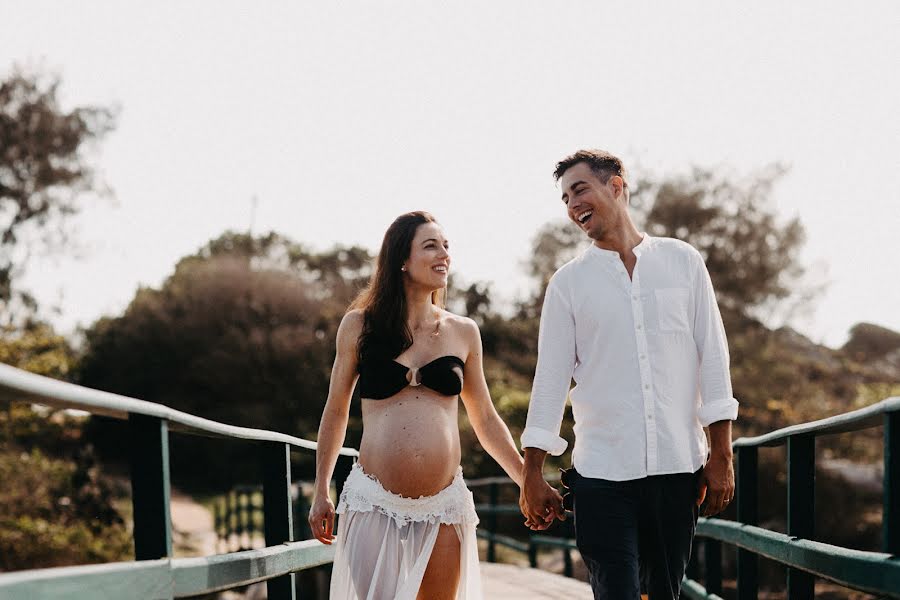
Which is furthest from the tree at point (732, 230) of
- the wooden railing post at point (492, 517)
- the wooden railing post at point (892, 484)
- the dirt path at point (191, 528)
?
the wooden railing post at point (892, 484)

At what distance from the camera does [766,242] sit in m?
28.5

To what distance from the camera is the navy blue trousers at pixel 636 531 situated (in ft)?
11.6

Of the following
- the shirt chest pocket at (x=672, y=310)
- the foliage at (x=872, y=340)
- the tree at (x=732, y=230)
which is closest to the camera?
the shirt chest pocket at (x=672, y=310)

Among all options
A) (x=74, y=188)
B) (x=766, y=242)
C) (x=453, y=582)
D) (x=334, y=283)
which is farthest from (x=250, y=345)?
(x=453, y=582)

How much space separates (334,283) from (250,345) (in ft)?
11.9

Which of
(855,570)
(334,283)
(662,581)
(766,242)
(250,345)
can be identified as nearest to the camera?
(855,570)

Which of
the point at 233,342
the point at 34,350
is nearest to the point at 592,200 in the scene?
the point at 34,350

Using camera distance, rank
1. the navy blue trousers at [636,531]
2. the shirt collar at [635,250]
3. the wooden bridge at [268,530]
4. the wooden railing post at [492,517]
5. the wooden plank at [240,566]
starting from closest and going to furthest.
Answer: the wooden bridge at [268,530], the wooden plank at [240,566], the navy blue trousers at [636,531], the shirt collar at [635,250], the wooden railing post at [492,517]

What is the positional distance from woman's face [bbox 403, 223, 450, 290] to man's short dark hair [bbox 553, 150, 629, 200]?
0.60 metres

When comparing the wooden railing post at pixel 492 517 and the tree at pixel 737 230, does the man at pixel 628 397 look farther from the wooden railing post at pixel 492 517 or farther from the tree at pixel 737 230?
the tree at pixel 737 230

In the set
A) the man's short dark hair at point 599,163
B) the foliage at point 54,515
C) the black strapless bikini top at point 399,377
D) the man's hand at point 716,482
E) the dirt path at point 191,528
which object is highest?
the man's short dark hair at point 599,163

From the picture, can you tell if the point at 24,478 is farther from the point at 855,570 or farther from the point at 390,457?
the point at 855,570

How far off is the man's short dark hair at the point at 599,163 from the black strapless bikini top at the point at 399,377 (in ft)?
2.68

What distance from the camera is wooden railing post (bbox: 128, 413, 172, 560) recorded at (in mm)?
2748
